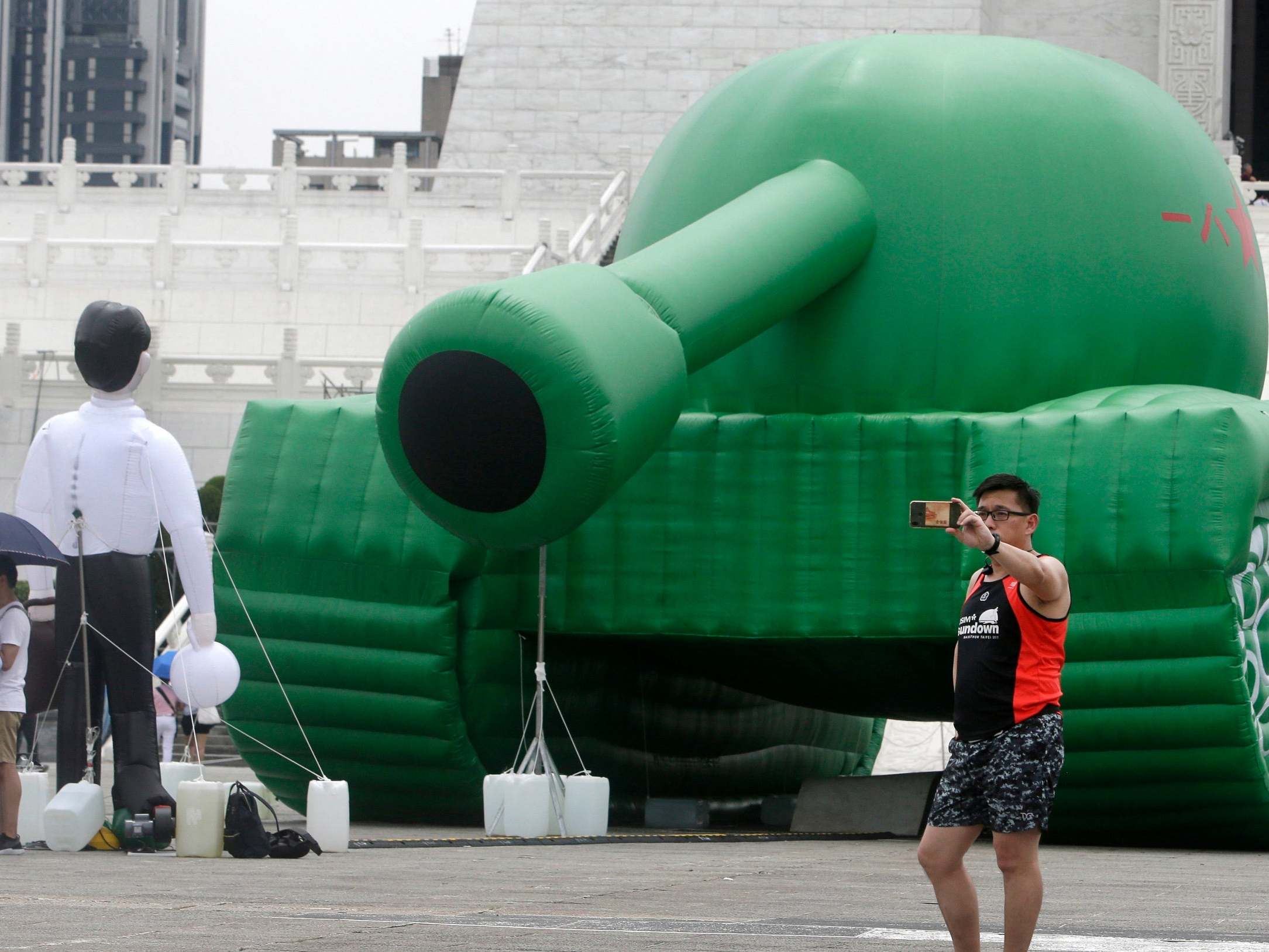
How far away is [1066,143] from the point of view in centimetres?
1131

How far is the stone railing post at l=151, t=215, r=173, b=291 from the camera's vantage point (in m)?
26.6

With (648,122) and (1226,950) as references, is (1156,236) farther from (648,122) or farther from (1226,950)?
(648,122)

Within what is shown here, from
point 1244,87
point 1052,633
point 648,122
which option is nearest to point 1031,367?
point 1052,633

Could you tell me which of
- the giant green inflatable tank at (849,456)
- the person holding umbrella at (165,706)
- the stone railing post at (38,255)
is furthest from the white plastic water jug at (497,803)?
the stone railing post at (38,255)

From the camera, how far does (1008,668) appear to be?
5.62m

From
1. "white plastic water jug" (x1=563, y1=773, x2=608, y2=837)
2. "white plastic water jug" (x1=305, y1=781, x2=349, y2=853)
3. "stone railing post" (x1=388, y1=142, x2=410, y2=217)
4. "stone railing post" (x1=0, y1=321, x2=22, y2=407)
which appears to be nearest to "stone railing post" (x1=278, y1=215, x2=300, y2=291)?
"stone railing post" (x1=388, y1=142, x2=410, y2=217)

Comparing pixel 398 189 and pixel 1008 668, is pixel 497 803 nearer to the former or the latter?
pixel 1008 668

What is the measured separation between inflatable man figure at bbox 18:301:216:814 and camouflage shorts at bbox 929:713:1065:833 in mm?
4461

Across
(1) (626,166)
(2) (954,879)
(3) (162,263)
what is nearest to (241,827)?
(2) (954,879)

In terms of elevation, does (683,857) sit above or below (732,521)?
below

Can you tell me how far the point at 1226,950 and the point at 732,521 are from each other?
5547mm

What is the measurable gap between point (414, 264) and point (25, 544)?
17188 mm

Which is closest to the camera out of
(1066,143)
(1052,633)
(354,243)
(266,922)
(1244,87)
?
(1052,633)

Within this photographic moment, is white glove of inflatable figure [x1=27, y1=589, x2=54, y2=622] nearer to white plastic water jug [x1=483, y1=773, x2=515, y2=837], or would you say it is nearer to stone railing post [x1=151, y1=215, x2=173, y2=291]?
white plastic water jug [x1=483, y1=773, x2=515, y2=837]
